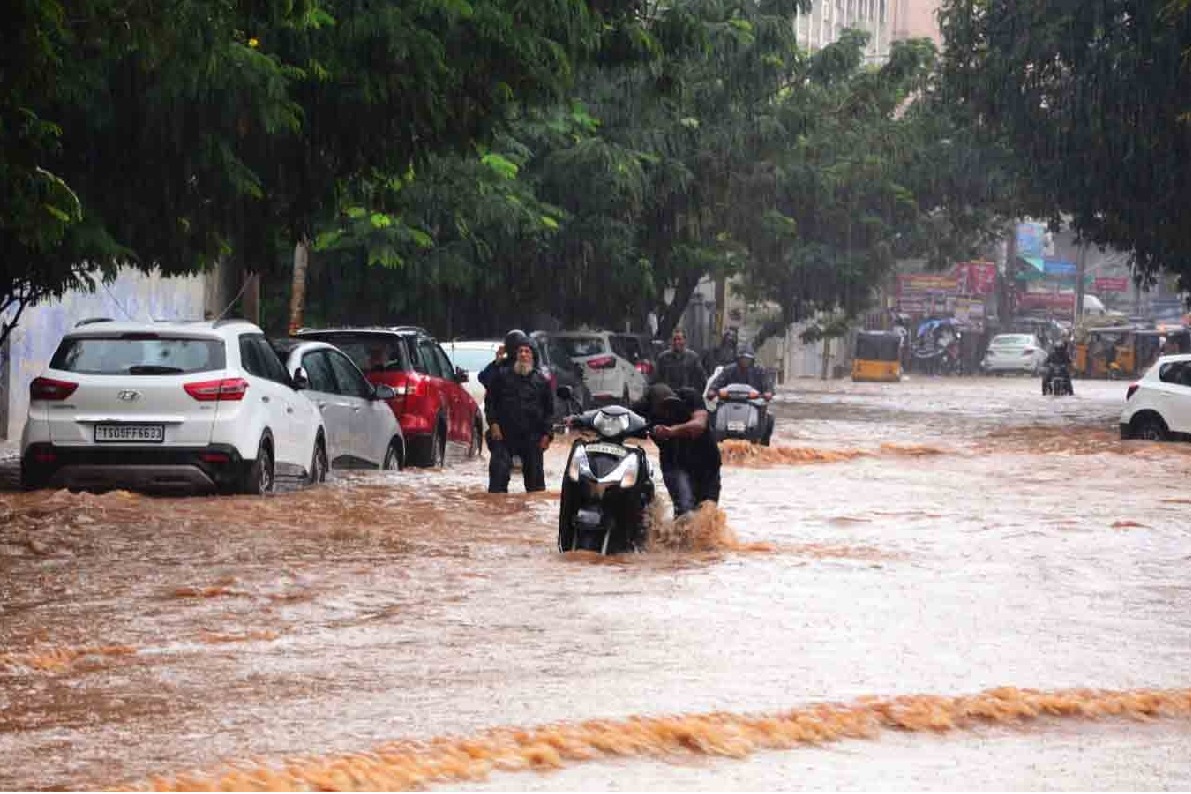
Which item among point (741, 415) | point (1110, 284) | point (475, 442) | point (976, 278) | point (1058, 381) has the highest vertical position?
point (1110, 284)

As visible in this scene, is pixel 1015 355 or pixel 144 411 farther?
Answer: pixel 1015 355

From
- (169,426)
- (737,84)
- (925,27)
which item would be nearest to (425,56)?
(169,426)

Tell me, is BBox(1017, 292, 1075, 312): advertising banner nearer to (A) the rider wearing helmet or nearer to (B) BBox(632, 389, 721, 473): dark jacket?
(A) the rider wearing helmet

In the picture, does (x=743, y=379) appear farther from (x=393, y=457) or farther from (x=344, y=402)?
(x=344, y=402)

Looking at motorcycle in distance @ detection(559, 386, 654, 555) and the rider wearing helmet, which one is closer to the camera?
motorcycle in distance @ detection(559, 386, 654, 555)

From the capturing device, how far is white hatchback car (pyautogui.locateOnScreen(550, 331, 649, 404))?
37812mm

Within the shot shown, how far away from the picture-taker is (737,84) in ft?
150

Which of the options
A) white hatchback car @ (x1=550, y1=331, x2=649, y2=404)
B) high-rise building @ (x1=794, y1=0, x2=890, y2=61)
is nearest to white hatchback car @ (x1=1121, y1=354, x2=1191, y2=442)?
white hatchback car @ (x1=550, y1=331, x2=649, y2=404)

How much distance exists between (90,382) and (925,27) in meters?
103

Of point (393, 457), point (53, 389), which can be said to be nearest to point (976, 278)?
point (393, 457)

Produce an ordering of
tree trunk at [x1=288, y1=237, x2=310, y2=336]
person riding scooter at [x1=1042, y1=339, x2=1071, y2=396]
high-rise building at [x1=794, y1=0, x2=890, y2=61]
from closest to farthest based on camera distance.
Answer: tree trunk at [x1=288, y1=237, x2=310, y2=336]
person riding scooter at [x1=1042, y1=339, x2=1071, y2=396]
high-rise building at [x1=794, y1=0, x2=890, y2=61]

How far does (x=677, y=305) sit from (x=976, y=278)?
60.9 meters

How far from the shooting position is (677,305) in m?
52.3

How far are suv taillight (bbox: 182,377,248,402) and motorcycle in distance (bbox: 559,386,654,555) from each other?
459 centimetres
